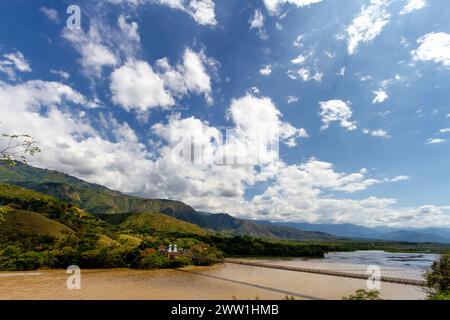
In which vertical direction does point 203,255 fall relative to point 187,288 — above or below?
below

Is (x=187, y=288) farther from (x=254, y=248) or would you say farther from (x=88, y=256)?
(x=254, y=248)

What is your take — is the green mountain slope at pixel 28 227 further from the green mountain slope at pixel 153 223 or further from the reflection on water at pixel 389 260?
the reflection on water at pixel 389 260

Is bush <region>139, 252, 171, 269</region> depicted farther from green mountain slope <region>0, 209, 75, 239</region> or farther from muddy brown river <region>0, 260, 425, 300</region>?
green mountain slope <region>0, 209, 75, 239</region>

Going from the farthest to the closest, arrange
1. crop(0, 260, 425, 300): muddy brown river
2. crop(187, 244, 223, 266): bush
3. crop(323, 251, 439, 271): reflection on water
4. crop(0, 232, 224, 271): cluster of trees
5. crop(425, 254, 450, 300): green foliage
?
crop(323, 251, 439, 271): reflection on water
crop(187, 244, 223, 266): bush
crop(0, 232, 224, 271): cluster of trees
crop(0, 260, 425, 300): muddy brown river
crop(425, 254, 450, 300): green foliage

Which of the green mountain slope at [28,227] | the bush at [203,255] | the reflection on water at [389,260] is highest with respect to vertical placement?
the green mountain slope at [28,227]

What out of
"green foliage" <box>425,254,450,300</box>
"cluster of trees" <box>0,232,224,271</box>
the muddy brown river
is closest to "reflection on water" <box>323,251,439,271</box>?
the muddy brown river

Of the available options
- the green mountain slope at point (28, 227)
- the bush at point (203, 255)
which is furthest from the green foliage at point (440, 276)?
the green mountain slope at point (28, 227)

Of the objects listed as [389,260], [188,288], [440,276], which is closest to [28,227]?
[188,288]

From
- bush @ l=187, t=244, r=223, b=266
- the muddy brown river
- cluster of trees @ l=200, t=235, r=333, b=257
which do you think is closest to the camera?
the muddy brown river
